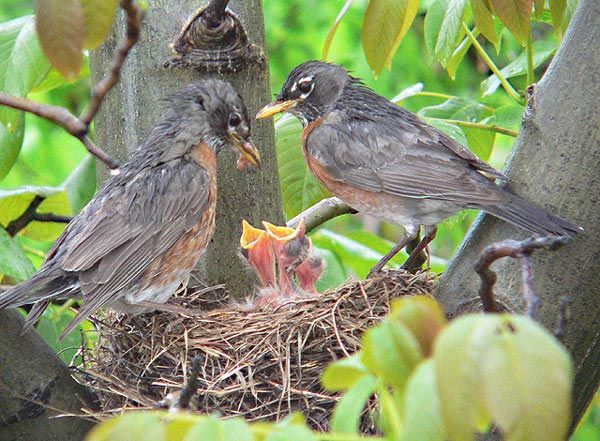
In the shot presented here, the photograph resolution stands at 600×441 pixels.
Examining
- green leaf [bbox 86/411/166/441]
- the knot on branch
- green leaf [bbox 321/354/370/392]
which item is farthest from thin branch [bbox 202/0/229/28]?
green leaf [bbox 86/411/166/441]

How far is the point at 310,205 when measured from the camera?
4.22 meters

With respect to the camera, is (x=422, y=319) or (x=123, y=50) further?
(x=123, y=50)

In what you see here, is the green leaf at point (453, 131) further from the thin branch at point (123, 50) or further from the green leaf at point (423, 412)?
the green leaf at point (423, 412)

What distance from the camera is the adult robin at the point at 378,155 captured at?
388cm

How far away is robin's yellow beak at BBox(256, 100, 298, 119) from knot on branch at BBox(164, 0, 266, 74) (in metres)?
0.26

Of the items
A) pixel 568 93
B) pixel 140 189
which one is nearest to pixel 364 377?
pixel 568 93

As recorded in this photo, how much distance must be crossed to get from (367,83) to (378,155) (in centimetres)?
238

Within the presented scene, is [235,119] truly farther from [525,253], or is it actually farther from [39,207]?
[525,253]

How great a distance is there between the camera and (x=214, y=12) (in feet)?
11.7

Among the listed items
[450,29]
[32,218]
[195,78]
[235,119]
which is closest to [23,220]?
[32,218]

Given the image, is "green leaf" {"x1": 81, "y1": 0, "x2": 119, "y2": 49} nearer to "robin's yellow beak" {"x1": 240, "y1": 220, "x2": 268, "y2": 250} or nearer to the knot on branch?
the knot on branch

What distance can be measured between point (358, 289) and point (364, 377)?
2.09m

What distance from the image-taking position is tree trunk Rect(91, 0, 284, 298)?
3.65 m

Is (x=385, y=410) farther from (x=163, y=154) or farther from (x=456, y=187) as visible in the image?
(x=163, y=154)
